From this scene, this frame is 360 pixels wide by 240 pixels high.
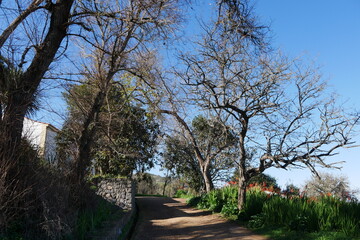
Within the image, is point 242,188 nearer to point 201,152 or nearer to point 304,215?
point 304,215

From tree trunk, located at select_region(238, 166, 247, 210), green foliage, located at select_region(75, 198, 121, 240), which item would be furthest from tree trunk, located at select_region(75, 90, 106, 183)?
tree trunk, located at select_region(238, 166, 247, 210)

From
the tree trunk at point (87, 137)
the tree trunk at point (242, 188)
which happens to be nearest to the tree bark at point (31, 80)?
the tree trunk at point (87, 137)

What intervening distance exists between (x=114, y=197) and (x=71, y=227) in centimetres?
1004

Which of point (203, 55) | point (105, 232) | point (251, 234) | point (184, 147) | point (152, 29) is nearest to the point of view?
point (105, 232)

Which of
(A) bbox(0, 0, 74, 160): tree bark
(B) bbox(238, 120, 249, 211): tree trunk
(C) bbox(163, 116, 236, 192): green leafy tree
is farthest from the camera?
(C) bbox(163, 116, 236, 192): green leafy tree

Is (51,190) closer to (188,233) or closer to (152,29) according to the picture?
(152,29)

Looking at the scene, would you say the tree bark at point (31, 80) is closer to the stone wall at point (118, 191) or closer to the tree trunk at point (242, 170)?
the tree trunk at point (242, 170)

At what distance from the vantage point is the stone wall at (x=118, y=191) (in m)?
16.5

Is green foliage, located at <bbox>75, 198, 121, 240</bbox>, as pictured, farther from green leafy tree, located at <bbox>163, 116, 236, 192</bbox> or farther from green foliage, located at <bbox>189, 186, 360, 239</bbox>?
green leafy tree, located at <bbox>163, 116, 236, 192</bbox>

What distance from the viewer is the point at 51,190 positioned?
21.8 ft

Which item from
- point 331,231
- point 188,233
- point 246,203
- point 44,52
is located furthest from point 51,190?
point 246,203

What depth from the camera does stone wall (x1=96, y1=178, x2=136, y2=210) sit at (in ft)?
54.2

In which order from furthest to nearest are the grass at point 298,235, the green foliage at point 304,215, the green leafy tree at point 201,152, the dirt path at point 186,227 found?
the green leafy tree at point 201,152 → the dirt path at point 186,227 → the green foliage at point 304,215 → the grass at point 298,235

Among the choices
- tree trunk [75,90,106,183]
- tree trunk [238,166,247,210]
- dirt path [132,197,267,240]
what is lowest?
dirt path [132,197,267,240]
